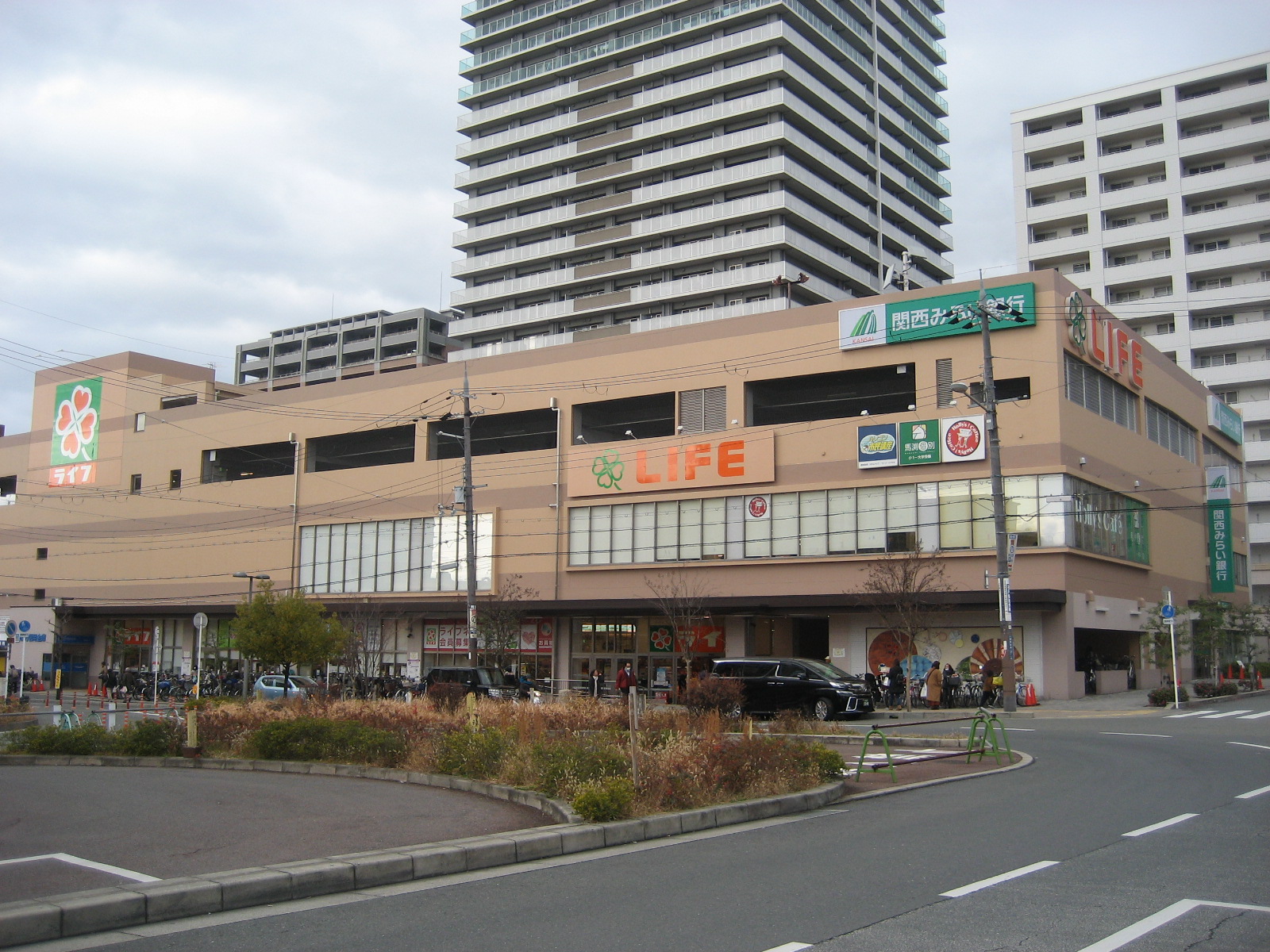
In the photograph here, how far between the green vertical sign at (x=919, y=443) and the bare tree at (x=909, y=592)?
11.0 ft

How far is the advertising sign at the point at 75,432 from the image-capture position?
6775 centimetres

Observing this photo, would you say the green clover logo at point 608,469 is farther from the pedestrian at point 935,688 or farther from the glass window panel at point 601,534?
the pedestrian at point 935,688

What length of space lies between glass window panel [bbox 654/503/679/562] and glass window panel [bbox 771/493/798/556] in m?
4.44

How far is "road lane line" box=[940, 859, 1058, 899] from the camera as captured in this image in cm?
826

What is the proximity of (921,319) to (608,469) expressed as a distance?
1456 cm

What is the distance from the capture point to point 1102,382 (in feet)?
144

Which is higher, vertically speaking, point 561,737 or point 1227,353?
point 1227,353

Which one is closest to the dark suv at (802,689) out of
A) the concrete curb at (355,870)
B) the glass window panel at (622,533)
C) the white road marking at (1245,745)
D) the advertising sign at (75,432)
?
the white road marking at (1245,745)

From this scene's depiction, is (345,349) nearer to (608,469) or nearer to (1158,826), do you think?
(608,469)

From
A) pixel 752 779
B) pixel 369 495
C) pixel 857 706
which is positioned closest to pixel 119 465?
pixel 369 495

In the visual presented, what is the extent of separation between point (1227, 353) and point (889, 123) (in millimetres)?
30894

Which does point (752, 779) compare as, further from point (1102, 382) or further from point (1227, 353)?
point (1227, 353)

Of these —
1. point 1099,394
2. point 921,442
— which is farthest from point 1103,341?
point 921,442

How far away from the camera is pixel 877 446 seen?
41.4m
